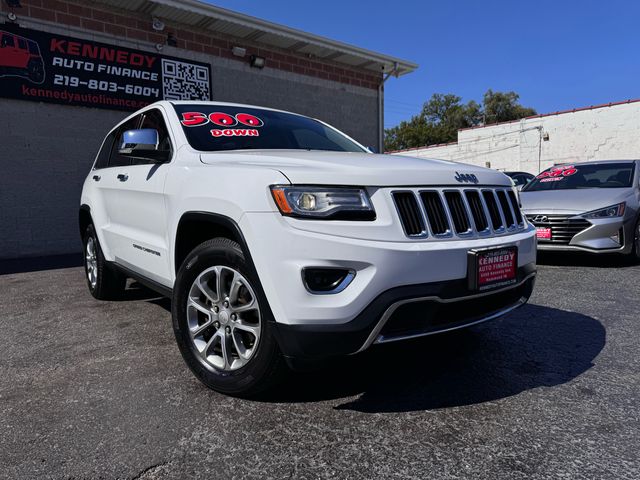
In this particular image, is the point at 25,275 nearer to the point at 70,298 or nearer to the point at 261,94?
the point at 70,298

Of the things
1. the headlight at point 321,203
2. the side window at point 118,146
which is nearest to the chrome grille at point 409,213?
the headlight at point 321,203

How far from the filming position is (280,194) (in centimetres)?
199

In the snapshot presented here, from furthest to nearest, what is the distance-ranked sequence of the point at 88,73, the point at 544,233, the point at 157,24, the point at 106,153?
the point at 157,24, the point at 88,73, the point at 544,233, the point at 106,153

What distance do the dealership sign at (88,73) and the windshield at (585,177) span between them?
6.93 meters

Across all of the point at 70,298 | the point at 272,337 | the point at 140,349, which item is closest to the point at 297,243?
the point at 272,337

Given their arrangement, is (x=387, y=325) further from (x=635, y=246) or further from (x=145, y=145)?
(x=635, y=246)

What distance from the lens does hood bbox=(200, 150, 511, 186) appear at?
80.0 inches

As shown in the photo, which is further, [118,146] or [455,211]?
[118,146]

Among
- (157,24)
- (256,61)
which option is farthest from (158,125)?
(256,61)

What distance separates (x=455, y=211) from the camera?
227 centimetres

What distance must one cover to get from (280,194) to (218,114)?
151 centimetres

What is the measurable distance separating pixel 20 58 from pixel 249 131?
6909 mm

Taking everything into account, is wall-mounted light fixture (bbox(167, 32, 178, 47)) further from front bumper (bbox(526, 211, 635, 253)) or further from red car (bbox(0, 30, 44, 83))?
front bumper (bbox(526, 211, 635, 253))

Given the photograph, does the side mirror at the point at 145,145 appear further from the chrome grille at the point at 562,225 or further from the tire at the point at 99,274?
the chrome grille at the point at 562,225
